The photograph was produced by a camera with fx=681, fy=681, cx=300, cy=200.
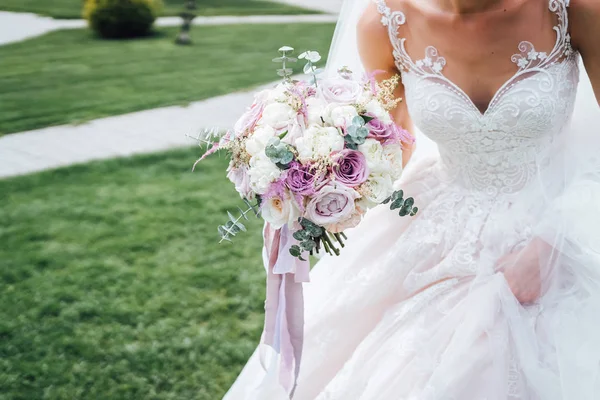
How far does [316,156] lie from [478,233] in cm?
75

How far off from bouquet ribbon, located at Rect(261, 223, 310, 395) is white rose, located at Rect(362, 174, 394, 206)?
372 mm

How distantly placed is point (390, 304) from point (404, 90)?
76cm

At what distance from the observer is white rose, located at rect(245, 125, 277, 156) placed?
71.3 inches

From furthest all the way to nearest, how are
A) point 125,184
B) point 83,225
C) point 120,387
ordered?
point 125,184 < point 83,225 < point 120,387

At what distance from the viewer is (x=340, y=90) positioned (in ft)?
6.31

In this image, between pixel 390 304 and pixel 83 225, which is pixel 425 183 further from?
pixel 83 225

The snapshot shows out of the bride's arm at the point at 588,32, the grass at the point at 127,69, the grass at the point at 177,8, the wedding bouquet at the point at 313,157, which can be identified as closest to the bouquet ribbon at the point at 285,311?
the wedding bouquet at the point at 313,157

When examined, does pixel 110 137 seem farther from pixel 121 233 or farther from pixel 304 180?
pixel 304 180

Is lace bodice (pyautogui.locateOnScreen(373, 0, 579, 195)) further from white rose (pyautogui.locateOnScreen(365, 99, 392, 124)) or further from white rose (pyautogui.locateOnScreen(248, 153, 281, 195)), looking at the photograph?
white rose (pyautogui.locateOnScreen(248, 153, 281, 195))

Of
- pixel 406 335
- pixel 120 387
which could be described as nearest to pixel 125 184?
pixel 120 387

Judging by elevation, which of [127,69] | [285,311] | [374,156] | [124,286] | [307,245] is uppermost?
[374,156]

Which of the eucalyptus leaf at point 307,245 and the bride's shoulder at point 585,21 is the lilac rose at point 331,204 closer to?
the eucalyptus leaf at point 307,245

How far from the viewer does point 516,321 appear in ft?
6.41

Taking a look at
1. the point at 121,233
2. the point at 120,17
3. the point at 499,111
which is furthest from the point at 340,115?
the point at 120,17
